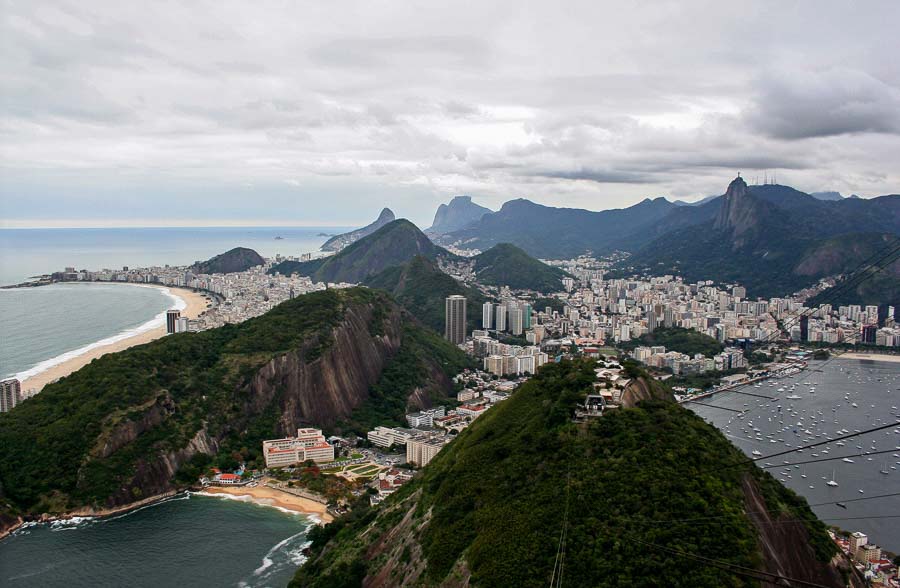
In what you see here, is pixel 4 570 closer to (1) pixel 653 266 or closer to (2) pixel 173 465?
(2) pixel 173 465

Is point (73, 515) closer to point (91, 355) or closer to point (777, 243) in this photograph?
point (91, 355)

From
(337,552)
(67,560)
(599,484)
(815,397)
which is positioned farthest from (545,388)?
(815,397)

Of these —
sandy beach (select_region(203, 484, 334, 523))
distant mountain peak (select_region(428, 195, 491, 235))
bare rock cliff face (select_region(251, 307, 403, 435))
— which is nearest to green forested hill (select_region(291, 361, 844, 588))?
sandy beach (select_region(203, 484, 334, 523))

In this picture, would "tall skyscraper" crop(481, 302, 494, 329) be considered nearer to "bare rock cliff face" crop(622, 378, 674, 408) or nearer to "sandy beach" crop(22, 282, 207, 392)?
"sandy beach" crop(22, 282, 207, 392)

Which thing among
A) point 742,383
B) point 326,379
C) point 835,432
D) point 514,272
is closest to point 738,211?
point 514,272

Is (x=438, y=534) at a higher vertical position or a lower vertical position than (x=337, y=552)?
higher

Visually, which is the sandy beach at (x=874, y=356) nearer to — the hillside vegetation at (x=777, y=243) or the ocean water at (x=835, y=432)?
the ocean water at (x=835, y=432)
